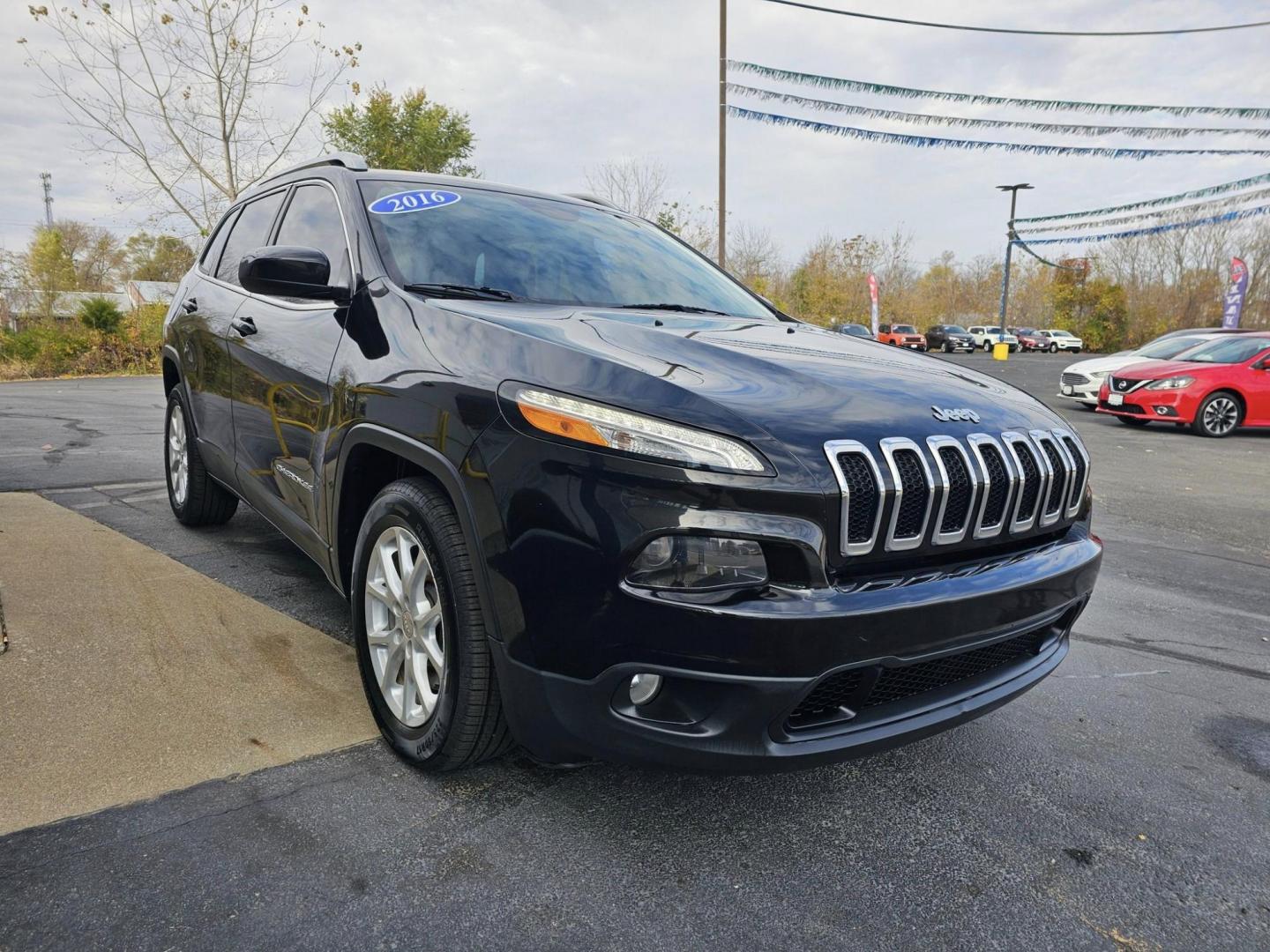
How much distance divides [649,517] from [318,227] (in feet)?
6.92

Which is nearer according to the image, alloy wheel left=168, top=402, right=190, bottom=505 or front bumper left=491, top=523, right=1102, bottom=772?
front bumper left=491, top=523, right=1102, bottom=772

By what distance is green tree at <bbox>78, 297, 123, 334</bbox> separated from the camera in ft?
70.5

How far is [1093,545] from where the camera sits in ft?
7.72

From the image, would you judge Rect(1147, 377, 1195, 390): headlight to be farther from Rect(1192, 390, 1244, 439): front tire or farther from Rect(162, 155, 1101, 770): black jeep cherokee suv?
Rect(162, 155, 1101, 770): black jeep cherokee suv

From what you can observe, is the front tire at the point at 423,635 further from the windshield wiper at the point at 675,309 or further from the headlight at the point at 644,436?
the windshield wiper at the point at 675,309

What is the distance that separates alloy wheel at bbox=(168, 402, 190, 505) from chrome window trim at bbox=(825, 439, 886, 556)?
12.4ft

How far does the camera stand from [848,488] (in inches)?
69.7

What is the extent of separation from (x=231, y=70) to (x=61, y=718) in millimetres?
20416

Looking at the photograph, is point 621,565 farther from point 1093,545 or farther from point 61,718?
point 61,718

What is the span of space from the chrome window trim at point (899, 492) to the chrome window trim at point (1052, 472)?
0.47 metres

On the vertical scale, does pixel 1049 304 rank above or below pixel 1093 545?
above

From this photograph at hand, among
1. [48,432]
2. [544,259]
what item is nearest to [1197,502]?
[544,259]

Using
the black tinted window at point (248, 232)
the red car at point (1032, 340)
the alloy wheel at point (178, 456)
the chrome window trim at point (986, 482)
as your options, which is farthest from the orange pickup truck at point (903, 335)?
the chrome window trim at point (986, 482)

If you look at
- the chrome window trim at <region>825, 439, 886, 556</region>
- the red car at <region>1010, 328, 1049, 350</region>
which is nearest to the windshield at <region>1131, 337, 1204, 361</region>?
the chrome window trim at <region>825, 439, 886, 556</region>
